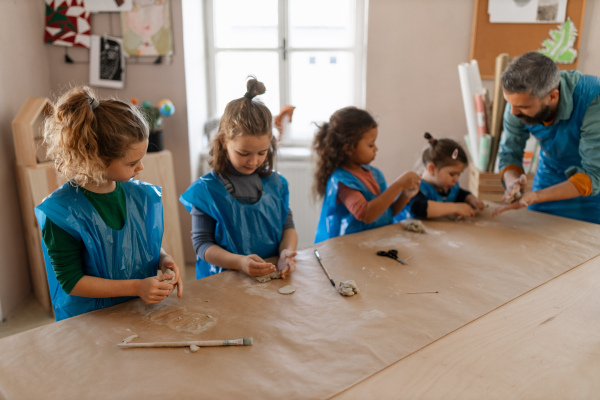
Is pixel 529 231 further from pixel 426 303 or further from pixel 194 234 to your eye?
pixel 194 234

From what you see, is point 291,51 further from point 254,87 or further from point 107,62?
point 254,87

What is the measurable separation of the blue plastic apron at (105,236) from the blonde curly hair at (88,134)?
0.26 ft

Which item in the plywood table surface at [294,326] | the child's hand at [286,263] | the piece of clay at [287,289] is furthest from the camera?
the child's hand at [286,263]

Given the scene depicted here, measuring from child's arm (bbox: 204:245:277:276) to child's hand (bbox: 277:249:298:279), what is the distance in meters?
0.03

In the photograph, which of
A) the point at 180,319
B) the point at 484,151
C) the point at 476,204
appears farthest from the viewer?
the point at 484,151

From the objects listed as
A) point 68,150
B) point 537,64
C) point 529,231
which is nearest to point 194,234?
point 68,150

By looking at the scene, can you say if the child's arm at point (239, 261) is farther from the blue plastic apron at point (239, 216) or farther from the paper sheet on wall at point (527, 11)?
the paper sheet on wall at point (527, 11)

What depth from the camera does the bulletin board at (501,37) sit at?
2.98m

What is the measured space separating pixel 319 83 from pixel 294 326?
9.40ft

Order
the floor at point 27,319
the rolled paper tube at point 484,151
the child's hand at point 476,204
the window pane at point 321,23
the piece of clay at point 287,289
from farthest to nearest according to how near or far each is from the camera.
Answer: the window pane at point 321,23 → the rolled paper tube at point 484,151 → the floor at point 27,319 → the child's hand at point 476,204 → the piece of clay at point 287,289

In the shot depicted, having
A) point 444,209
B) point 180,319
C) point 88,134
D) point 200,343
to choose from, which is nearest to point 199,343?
point 200,343

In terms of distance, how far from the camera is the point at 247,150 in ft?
4.92

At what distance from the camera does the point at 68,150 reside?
3.82 ft

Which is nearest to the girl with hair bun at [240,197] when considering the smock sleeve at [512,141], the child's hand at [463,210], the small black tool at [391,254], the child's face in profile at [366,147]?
the small black tool at [391,254]
